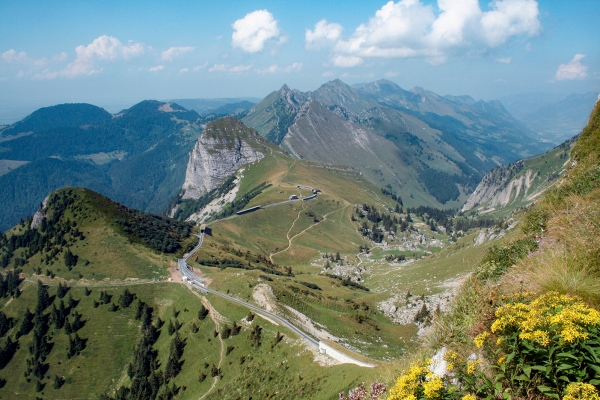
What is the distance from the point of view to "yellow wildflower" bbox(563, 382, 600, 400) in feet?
18.6

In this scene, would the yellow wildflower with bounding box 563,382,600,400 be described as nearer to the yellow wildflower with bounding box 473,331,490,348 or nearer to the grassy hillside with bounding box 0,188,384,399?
the yellow wildflower with bounding box 473,331,490,348

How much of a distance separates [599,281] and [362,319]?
65.1m

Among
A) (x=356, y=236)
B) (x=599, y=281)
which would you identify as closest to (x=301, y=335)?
(x=599, y=281)

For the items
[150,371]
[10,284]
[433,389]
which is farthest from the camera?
[10,284]

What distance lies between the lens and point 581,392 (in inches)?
230

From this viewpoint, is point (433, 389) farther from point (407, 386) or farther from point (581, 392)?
point (581, 392)

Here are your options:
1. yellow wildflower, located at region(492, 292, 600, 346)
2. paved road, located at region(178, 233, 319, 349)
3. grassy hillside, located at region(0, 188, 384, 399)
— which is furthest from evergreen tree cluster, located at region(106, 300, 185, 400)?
yellow wildflower, located at region(492, 292, 600, 346)

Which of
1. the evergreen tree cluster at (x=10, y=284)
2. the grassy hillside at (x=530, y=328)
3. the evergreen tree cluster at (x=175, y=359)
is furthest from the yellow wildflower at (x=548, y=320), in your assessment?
the evergreen tree cluster at (x=10, y=284)

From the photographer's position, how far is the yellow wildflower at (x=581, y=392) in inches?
223

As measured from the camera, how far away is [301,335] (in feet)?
179

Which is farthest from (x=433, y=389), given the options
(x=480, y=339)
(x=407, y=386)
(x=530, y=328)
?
(x=530, y=328)

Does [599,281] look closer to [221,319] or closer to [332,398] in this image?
[332,398]

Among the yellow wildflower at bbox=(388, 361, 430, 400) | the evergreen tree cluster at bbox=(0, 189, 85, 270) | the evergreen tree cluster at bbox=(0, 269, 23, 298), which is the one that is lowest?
the evergreen tree cluster at bbox=(0, 269, 23, 298)

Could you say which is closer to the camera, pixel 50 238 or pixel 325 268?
pixel 50 238
